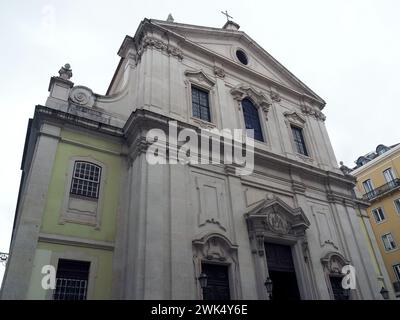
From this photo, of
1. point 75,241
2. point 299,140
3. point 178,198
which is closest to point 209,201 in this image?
point 178,198

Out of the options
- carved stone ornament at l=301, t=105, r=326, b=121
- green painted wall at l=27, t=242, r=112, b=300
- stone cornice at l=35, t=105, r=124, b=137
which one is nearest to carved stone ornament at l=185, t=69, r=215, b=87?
stone cornice at l=35, t=105, r=124, b=137

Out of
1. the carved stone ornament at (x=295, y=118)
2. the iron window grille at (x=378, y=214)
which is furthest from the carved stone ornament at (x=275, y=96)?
the iron window grille at (x=378, y=214)

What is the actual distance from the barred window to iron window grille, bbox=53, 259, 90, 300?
2189 millimetres

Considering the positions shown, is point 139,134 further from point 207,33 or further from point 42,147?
point 207,33

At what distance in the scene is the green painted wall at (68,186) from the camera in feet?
32.8

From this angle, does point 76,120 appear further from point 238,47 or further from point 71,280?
point 238,47

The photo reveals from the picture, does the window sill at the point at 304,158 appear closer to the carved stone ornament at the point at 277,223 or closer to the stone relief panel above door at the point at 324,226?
the stone relief panel above door at the point at 324,226

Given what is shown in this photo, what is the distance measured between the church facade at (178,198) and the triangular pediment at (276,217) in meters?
0.05

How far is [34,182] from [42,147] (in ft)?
4.14

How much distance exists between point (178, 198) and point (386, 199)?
2464cm

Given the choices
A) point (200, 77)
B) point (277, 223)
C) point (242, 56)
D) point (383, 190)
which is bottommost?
point (277, 223)

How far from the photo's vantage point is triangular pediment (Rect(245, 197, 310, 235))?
1227cm

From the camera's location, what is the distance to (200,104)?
1493 centimetres

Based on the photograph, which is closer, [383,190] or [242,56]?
[242,56]
